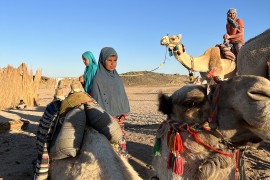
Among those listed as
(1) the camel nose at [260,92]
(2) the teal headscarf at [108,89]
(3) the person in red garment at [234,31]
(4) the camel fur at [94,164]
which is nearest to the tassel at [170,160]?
(4) the camel fur at [94,164]

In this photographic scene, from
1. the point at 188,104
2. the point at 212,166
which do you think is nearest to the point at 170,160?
the point at 212,166

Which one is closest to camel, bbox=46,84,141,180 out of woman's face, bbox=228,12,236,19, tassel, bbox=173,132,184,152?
tassel, bbox=173,132,184,152

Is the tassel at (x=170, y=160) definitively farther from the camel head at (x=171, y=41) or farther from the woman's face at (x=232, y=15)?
the woman's face at (x=232, y=15)

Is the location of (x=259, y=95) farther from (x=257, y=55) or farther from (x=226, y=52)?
(x=226, y=52)

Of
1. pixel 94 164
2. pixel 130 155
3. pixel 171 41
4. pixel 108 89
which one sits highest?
pixel 171 41

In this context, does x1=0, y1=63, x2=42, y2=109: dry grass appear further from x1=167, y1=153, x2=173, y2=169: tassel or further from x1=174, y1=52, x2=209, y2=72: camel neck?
x1=167, y1=153, x2=173, y2=169: tassel

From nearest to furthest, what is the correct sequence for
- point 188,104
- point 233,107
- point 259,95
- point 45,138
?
Result: point 259,95
point 233,107
point 188,104
point 45,138

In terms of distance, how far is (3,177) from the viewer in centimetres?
469

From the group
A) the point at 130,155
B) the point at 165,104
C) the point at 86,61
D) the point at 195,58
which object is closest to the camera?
the point at 165,104

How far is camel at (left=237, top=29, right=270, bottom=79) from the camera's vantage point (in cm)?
301

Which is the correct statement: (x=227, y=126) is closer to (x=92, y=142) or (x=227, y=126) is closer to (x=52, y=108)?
(x=92, y=142)

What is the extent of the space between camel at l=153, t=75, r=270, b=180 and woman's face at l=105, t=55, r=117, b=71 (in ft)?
9.41

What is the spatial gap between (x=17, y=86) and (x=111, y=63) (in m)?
12.3

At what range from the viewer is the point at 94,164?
2318mm
